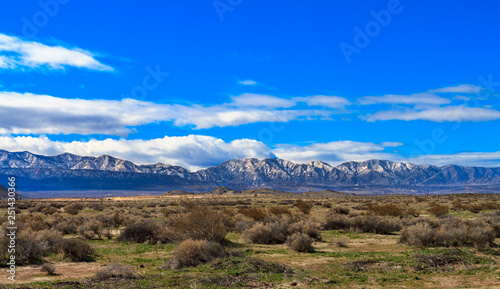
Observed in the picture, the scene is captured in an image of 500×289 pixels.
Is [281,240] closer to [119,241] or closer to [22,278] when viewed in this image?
[119,241]

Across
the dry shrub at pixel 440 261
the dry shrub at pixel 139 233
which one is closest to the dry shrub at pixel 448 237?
the dry shrub at pixel 440 261

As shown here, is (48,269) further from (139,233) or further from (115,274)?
(139,233)

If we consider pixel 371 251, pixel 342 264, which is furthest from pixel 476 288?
pixel 371 251

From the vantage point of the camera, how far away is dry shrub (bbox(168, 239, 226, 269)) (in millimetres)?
17406

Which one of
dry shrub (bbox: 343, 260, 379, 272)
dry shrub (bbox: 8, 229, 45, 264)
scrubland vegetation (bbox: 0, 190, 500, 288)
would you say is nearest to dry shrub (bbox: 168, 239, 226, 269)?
scrubland vegetation (bbox: 0, 190, 500, 288)

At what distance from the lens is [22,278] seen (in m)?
15.7

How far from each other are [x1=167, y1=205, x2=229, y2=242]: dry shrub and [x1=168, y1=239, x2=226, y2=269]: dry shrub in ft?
11.2

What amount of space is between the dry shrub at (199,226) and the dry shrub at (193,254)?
11.2 ft

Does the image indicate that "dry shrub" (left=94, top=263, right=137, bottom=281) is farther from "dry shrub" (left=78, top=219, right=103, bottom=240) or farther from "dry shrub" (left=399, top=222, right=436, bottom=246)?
"dry shrub" (left=399, top=222, right=436, bottom=246)

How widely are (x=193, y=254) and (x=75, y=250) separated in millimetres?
6343

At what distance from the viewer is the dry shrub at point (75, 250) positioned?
19750 millimetres

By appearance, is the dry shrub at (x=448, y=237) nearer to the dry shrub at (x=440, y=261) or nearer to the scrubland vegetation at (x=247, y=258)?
the scrubland vegetation at (x=247, y=258)

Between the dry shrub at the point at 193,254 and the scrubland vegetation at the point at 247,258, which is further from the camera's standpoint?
the dry shrub at the point at 193,254

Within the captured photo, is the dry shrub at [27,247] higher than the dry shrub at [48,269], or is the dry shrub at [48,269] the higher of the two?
the dry shrub at [27,247]
